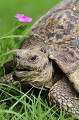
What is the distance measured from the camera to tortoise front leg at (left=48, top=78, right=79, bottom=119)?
3.79m

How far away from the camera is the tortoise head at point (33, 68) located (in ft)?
→ 12.5

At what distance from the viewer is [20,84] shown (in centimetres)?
397

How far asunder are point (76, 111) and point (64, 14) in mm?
1017

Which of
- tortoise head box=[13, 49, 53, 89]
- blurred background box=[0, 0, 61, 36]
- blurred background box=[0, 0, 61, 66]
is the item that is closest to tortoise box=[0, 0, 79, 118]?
tortoise head box=[13, 49, 53, 89]

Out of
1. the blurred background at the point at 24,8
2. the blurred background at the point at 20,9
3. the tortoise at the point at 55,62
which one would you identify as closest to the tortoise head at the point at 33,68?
the tortoise at the point at 55,62

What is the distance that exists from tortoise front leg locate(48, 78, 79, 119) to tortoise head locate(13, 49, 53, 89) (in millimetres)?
121

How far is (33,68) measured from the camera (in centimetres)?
384

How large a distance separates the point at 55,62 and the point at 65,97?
0.33 m

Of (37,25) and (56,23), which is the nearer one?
(56,23)

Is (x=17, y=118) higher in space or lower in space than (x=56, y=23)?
lower

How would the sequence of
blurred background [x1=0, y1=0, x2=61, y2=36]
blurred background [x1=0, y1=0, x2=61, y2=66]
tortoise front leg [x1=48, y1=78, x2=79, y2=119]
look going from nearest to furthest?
tortoise front leg [x1=48, y1=78, x2=79, y2=119]
blurred background [x1=0, y1=0, x2=61, y2=66]
blurred background [x1=0, y1=0, x2=61, y2=36]

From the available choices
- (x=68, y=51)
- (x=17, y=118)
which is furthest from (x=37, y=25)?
(x=17, y=118)

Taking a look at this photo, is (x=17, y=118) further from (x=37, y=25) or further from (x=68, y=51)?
(x=37, y=25)

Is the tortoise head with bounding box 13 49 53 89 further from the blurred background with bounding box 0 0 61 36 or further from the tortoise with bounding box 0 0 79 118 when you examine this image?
the blurred background with bounding box 0 0 61 36
